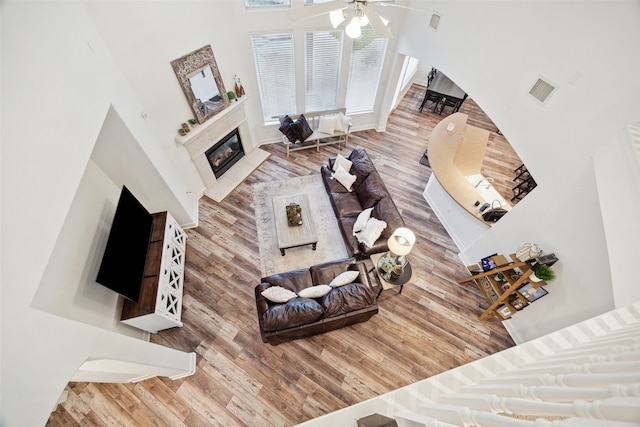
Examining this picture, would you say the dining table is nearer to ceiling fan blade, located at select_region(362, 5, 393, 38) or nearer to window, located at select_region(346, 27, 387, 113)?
window, located at select_region(346, 27, 387, 113)

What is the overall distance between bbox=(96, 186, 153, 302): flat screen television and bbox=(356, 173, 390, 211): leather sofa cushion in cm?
346

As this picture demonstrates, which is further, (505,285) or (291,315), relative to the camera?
(505,285)

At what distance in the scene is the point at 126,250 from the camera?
310 cm

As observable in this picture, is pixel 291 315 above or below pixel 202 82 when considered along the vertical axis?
below

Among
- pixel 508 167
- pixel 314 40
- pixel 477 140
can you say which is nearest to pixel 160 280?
pixel 314 40

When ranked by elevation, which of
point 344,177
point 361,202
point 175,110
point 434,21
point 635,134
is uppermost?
point 434,21

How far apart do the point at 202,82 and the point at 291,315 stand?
3892 mm

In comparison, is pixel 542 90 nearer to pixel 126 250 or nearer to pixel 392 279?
pixel 392 279

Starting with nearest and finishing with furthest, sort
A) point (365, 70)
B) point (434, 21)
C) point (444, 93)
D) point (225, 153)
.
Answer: point (434, 21) → point (225, 153) → point (365, 70) → point (444, 93)

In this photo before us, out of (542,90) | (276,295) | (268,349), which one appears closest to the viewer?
(542,90)

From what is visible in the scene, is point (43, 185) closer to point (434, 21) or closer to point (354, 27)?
point (354, 27)

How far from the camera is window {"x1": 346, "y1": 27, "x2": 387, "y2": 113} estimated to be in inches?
207

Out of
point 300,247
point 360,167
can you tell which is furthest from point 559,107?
point 300,247

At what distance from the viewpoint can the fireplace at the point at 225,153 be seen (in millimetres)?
5188
